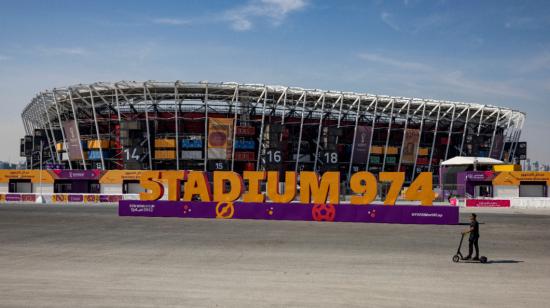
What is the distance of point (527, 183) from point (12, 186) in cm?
6950

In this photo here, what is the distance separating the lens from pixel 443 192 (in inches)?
2611

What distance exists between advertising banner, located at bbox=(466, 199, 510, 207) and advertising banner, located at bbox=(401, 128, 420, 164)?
125 feet

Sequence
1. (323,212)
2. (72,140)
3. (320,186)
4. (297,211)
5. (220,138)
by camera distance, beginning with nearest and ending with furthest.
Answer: (323,212) → (297,211) → (320,186) → (220,138) → (72,140)

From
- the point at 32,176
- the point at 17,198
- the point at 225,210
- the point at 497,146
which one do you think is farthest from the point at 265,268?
the point at 497,146

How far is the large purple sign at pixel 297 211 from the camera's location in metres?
34.8

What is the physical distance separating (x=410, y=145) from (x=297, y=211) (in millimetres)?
60266

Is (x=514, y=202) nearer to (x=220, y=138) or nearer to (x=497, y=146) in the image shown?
(x=220, y=138)

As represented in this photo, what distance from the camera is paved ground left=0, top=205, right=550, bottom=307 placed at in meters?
13.4

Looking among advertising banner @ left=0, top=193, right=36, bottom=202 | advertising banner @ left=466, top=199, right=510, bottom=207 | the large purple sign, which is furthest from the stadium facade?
the large purple sign

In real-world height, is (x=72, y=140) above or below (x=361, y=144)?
below

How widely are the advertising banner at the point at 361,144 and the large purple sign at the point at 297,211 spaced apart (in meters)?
53.2

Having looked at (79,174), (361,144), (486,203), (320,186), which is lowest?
(486,203)

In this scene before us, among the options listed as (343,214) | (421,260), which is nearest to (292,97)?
(343,214)

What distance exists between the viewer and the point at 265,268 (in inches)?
695
